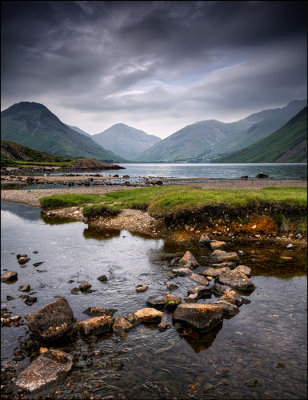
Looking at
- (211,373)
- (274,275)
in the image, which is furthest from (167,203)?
(211,373)

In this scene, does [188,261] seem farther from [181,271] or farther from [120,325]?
[120,325]

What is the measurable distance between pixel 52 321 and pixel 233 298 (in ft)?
23.5

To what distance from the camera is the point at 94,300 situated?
11.8m

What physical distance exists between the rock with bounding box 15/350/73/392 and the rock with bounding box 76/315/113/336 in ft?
4.16

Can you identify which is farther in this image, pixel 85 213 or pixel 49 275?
pixel 85 213

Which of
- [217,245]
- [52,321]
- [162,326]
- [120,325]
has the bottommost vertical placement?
[162,326]

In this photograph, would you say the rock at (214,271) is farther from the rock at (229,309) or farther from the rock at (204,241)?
the rock at (204,241)

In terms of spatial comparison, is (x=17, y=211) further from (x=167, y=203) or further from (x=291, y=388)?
(x=291, y=388)

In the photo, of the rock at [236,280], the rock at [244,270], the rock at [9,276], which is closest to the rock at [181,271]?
the rock at [236,280]

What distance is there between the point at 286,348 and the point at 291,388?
151 centimetres

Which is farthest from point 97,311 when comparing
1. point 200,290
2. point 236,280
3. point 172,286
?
point 236,280

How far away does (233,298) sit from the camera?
434 inches

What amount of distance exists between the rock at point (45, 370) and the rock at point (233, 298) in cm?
643

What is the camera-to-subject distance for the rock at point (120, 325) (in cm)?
941
